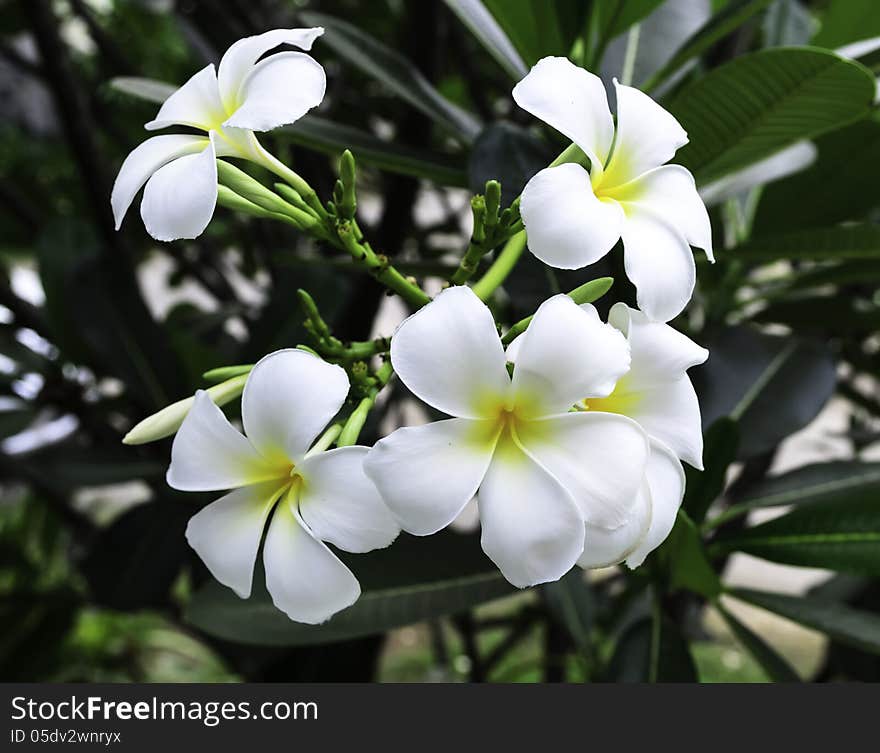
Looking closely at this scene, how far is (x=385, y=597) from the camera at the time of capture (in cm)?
70

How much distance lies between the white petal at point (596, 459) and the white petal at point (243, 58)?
0.24 metres

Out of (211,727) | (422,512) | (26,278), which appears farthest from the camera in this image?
(26,278)

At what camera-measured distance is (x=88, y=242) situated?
104 cm

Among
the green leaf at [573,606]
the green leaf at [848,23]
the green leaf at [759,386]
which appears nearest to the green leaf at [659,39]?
the green leaf at [848,23]

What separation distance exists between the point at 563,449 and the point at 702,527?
40 centimetres

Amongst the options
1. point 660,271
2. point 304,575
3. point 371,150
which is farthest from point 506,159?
point 304,575

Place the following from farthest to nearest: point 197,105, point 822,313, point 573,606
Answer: point 573,606, point 822,313, point 197,105

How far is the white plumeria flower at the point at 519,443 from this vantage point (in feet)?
1.14

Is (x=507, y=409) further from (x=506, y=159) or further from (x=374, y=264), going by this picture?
(x=506, y=159)

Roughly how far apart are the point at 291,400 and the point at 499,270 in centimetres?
17

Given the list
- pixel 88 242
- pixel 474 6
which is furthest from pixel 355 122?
pixel 474 6

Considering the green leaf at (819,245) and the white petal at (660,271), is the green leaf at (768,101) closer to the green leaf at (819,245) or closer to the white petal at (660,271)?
the green leaf at (819,245)

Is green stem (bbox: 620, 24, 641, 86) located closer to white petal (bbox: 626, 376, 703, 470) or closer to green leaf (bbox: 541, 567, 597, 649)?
white petal (bbox: 626, 376, 703, 470)

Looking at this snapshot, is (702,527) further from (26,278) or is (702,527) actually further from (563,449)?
(26,278)
